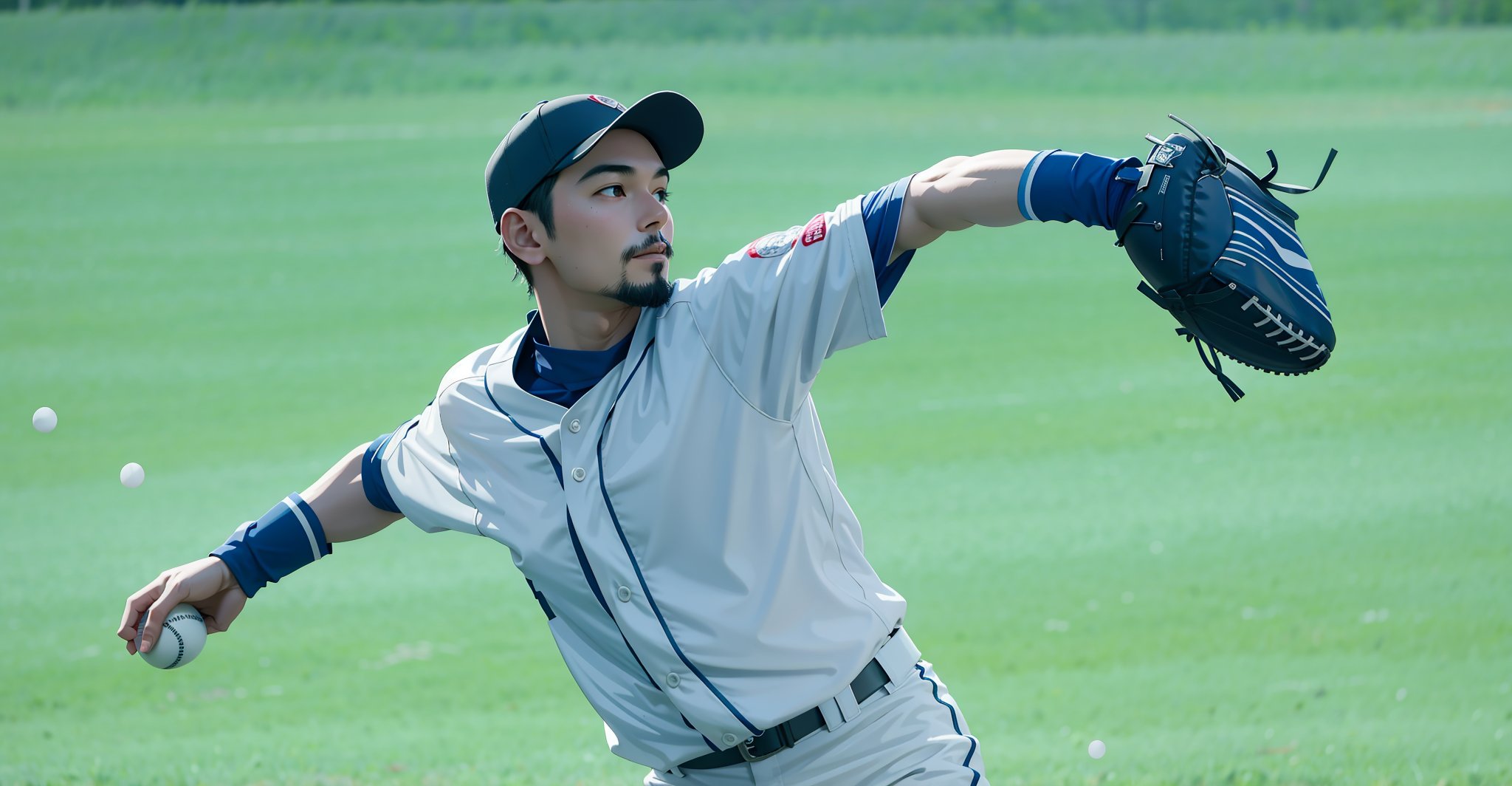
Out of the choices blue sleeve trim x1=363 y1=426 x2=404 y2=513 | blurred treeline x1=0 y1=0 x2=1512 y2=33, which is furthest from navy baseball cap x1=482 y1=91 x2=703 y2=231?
blurred treeline x1=0 y1=0 x2=1512 y2=33

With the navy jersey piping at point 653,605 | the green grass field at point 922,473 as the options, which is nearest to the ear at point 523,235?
the navy jersey piping at point 653,605

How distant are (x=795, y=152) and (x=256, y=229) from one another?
7.93m

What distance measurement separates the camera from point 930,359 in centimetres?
1316

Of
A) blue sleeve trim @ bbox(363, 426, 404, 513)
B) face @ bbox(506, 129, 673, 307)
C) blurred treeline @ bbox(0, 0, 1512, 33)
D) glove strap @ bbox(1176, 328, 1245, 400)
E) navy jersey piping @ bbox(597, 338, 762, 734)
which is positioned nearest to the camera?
glove strap @ bbox(1176, 328, 1245, 400)

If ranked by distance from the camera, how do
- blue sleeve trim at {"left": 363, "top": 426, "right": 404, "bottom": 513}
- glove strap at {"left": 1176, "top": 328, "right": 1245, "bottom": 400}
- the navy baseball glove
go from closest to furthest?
the navy baseball glove < glove strap at {"left": 1176, "top": 328, "right": 1245, "bottom": 400} < blue sleeve trim at {"left": 363, "top": 426, "right": 404, "bottom": 513}

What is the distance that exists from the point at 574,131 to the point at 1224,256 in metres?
1.32

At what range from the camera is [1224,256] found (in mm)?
2732

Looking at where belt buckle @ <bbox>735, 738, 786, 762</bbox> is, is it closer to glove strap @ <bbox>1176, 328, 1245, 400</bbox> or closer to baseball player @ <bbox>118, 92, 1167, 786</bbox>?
baseball player @ <bbox>118, 92, 1167, 786</bbox>

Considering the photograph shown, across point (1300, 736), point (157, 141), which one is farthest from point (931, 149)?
point (1300, 736)

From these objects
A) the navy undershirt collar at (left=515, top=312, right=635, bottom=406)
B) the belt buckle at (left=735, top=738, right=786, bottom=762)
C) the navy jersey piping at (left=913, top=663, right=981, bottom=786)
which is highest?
the navy undershirt collar at (left=515, top=312, right=635, bottom=406)

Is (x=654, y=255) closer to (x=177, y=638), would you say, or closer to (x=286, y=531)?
(x=286, y=531)

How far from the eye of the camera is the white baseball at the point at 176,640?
3.64m

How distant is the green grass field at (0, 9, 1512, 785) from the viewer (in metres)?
6.38

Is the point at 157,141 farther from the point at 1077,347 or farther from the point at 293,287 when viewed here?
the point at 1077,347
